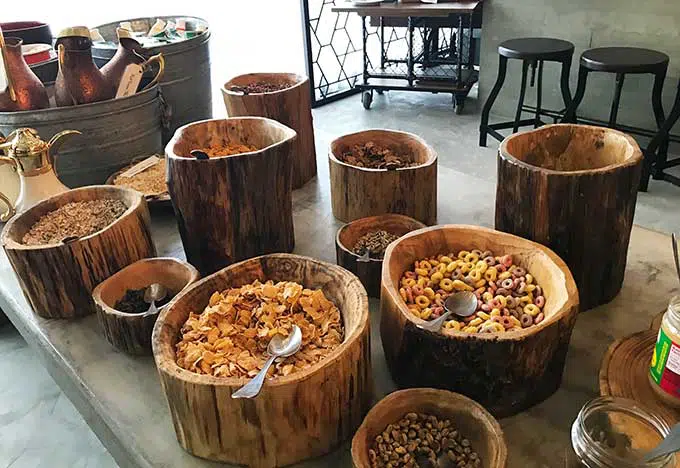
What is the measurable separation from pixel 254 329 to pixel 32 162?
761mm

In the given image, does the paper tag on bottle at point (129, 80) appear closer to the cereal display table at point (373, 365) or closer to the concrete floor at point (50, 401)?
the cereal display table at point (373, 365)

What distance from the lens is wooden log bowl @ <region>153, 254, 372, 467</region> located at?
0.74 m

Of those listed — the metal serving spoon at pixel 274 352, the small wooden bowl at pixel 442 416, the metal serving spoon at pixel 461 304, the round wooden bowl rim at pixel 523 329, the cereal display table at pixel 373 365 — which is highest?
the round wooden bowl rim at pixel 523 329

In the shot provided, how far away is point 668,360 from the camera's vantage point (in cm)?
76

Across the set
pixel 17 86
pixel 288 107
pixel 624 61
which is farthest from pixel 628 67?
pixel 17 86

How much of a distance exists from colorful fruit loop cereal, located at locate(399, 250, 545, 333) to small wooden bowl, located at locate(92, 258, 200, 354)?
394mm

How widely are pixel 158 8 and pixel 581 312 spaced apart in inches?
106

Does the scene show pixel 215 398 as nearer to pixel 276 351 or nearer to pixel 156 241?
pixel 276 351

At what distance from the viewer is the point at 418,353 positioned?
0.85 m

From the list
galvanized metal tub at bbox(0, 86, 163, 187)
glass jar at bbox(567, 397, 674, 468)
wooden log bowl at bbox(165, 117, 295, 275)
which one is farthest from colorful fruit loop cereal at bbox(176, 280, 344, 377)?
galvanized metal tub at bbox(0, 86, 163, 187)

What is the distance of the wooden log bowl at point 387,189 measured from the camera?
1.26 metres

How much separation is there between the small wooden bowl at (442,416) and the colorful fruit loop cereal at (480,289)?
10cm

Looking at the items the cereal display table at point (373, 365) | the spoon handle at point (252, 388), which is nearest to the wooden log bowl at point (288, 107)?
the cereal display table at point (373, 365)

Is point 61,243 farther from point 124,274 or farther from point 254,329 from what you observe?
point 254,329
